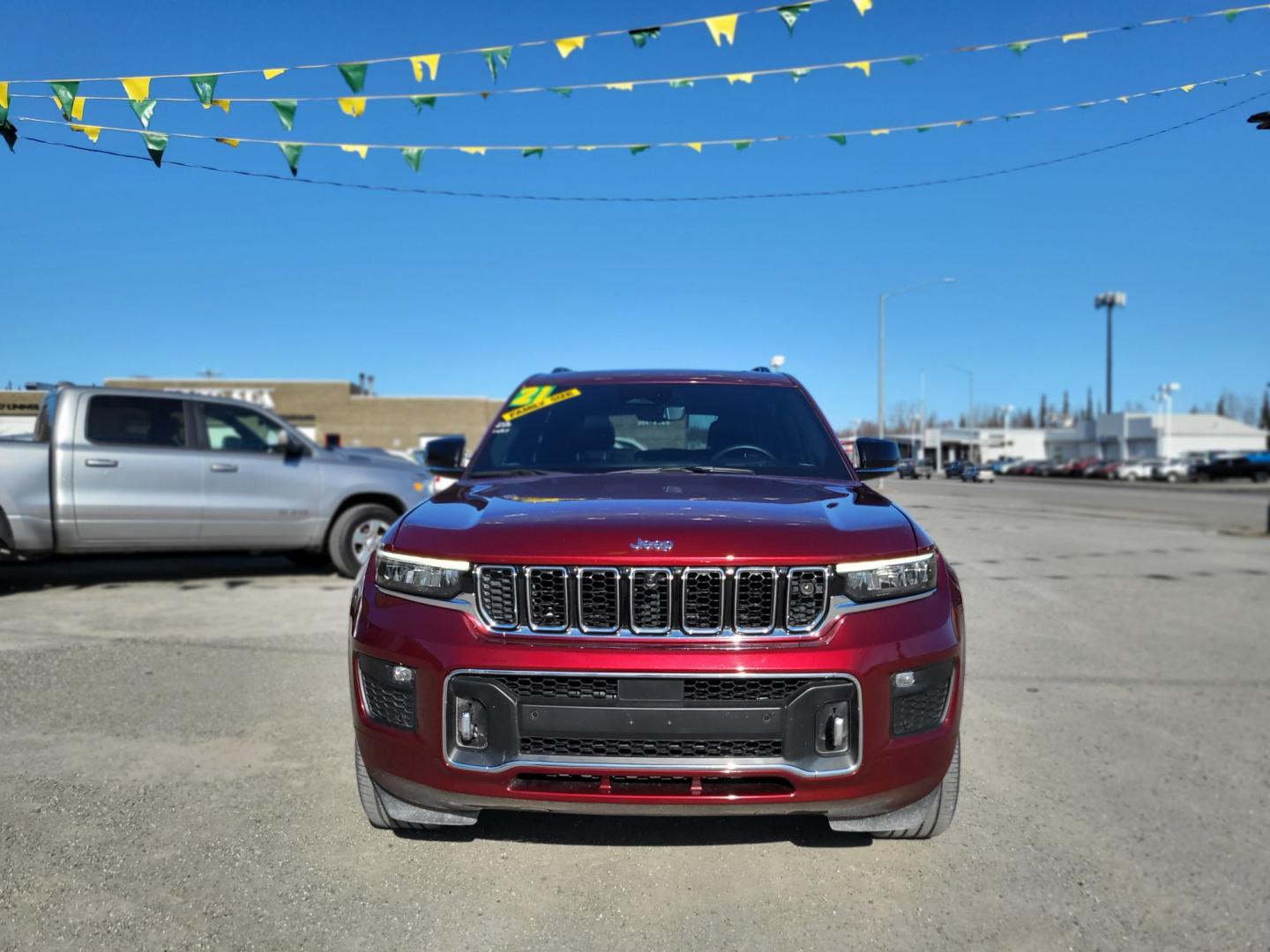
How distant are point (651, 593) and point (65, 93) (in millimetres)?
5760

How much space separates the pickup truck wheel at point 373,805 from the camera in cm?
284

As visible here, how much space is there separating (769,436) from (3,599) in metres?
6.80

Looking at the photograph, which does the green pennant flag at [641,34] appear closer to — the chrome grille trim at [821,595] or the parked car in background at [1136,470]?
the chrome grille trim at [821,595]

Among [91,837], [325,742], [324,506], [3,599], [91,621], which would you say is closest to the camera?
[91,837]

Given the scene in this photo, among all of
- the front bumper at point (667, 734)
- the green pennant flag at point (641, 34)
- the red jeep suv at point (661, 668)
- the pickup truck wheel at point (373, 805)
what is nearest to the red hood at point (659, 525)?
the red jeep suv at point (661, 668)

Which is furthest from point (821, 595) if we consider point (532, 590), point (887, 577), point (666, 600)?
→ point (532, 590)

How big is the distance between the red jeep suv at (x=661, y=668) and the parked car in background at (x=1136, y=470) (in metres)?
65.0

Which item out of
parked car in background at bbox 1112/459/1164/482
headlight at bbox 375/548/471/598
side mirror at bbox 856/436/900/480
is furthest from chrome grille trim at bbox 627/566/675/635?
parked car in background at bbox 1112/459/1164/482

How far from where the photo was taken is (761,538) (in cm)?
265

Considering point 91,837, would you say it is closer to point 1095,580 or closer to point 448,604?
point 448,604

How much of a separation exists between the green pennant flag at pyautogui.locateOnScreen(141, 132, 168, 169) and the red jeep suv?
196 inches

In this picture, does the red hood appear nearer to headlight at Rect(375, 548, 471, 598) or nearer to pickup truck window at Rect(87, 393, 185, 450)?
headlight at Rect(375, 548, 471, 598)

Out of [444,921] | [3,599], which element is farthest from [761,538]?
[3,599]

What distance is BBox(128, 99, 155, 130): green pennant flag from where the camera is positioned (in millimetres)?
6113
